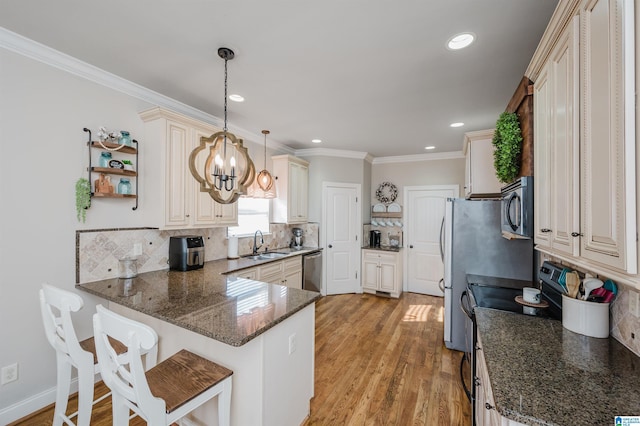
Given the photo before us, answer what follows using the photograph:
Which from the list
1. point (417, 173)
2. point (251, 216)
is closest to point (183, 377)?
point (251, 216)

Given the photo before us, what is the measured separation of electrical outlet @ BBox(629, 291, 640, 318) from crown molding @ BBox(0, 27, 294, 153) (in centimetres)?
372

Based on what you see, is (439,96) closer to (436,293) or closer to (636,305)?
(636,305)

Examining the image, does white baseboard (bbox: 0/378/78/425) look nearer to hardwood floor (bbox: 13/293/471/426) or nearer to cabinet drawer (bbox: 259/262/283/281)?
hardwood floor (bbox: 13/293/471/426)

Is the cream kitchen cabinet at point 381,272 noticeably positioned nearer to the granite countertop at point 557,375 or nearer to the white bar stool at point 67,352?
the granite countertop at point 557,375

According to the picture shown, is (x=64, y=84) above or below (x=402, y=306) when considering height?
above

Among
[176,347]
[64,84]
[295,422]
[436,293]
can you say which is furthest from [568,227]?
[436,293]

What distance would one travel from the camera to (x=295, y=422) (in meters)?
1.80

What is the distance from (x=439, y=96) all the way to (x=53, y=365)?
408 cm

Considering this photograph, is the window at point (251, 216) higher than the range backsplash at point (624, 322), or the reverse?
the window at point (251, 216)

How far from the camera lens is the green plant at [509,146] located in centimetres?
186

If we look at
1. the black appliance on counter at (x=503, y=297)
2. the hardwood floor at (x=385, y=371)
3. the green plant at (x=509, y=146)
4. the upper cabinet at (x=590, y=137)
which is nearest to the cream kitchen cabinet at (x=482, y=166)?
the green plant at (x=509, y=146)

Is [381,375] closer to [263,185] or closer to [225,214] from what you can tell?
[225,214]

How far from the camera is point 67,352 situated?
1.59 m

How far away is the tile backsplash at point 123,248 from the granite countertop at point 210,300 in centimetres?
11
